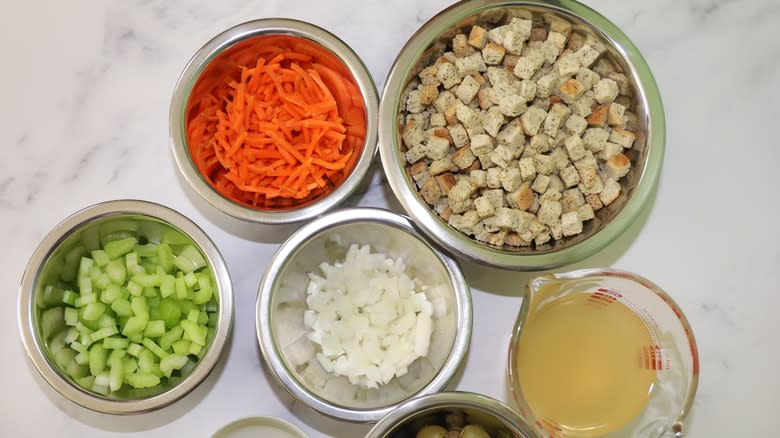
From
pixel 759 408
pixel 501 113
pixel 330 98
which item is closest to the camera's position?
pixel 501 113

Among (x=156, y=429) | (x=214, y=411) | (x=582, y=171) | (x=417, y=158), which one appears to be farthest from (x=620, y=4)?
(x=156, y=429)

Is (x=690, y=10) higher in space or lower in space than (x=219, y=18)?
lower

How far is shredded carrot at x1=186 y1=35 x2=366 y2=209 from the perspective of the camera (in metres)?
1.98

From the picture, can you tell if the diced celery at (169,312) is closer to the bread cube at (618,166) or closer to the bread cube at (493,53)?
the bread cube at (493,53)

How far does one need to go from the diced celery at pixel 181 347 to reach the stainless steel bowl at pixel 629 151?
0.66 meters

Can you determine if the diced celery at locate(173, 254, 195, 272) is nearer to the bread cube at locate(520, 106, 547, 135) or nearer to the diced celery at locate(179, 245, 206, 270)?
the diced celery at locate(179, 245, 206, 270)

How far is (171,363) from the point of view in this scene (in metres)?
1.93

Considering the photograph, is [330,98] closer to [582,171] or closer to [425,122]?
[425,122]

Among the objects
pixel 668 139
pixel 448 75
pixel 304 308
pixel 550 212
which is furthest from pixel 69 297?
pixel 668 139

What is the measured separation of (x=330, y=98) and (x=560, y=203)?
651 millimetres

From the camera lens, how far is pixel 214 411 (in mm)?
2121

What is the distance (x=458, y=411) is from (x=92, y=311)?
3.06ft

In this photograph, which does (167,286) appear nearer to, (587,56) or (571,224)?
(571,224)

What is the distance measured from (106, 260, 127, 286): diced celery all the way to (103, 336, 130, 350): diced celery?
5.5 inches
